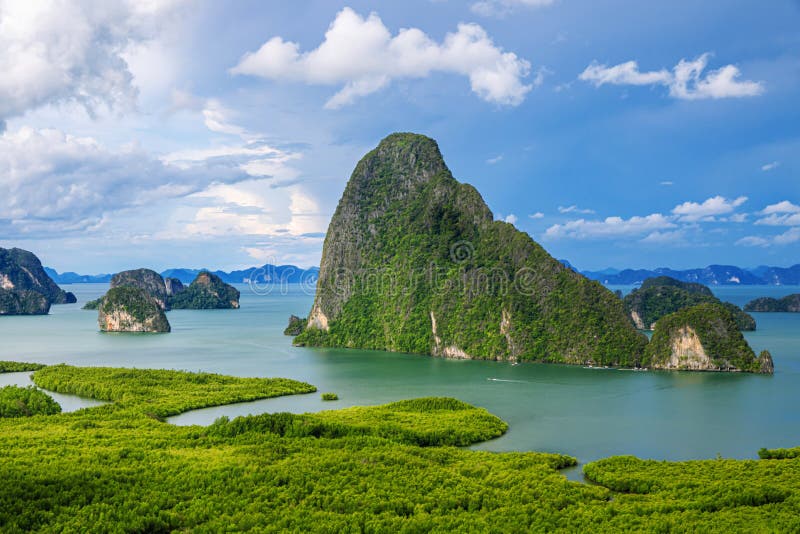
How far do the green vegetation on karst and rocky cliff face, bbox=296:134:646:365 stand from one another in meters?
35.9

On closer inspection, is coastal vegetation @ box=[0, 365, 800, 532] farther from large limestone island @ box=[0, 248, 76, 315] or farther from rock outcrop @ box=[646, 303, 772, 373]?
large limestone island @ box=[0, 248, 76, 315]

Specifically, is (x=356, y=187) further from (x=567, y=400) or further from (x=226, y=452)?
(x=226, y=452)

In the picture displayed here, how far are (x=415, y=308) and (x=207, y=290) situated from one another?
94.0 metres

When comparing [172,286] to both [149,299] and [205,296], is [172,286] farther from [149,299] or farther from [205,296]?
[149,299]

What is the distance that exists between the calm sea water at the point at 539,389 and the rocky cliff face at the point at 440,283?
324cm

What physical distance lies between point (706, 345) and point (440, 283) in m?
→ 25.5

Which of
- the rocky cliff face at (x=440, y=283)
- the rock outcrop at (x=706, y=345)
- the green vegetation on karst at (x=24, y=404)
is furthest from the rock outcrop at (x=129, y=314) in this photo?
the rock outcrop at (x=706, y=345)

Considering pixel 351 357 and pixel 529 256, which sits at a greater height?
pixel 529 256

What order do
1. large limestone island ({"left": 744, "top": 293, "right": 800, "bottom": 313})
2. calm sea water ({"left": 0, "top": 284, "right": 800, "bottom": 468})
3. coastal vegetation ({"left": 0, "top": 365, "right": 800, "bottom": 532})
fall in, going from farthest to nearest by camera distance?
large limestone island ({"left": 744, "top": 293, "right": 800, "bottom": 313}) → calm sea water ({"left": 0, "top": 284, "right": 800, "bottom": 468}) → coastal vegetation ({"left": 0, "top": 365, "right": 800, "bottom": 532})

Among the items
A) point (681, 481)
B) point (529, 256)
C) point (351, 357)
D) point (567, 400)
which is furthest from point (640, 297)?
point (681, 481)

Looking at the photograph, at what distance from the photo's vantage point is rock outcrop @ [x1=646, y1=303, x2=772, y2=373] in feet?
164

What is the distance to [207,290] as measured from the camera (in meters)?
149

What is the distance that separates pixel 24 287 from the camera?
14162 centimetres

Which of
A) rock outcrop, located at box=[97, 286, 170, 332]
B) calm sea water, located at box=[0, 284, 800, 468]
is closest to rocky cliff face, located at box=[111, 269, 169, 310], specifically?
rock outcrop, located at box=[97, 286, 170, 332]
